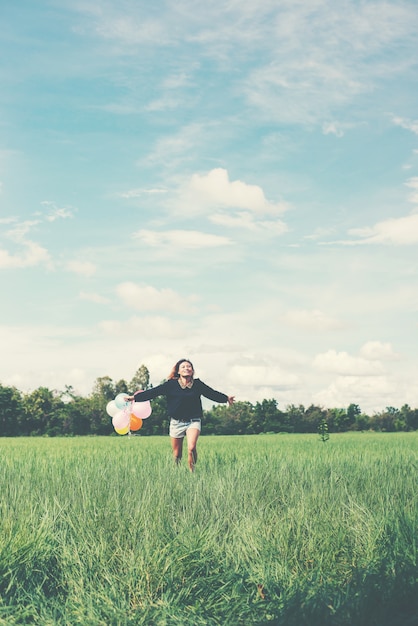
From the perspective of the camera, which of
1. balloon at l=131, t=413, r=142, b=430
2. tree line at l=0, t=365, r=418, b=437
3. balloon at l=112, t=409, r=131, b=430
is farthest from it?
tree line at l=0, t=365, r=418, b=437

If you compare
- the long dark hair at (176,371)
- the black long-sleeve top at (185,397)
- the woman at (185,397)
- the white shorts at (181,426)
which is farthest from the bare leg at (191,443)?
the long dark hair at (176,371)

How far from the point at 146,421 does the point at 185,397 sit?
4980 cm

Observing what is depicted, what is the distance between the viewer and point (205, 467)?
10914 millimetres

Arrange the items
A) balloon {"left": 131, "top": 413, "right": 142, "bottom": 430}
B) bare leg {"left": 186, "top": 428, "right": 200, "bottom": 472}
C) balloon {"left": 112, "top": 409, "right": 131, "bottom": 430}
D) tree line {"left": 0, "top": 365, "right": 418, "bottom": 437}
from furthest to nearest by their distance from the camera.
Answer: tree line {"left": 0, "top": 365, "right": 418, "bottom": 437}
balloon {"left": 131, "top": 413, "right": 142, "bottom": 430}
balloon {"left": 112, "top": 409, "right": 131, "bottom": 430}
bare leg {"left": 186, "top": 428, "right": 200, "bottom": 472}

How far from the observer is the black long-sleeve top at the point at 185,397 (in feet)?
33.1

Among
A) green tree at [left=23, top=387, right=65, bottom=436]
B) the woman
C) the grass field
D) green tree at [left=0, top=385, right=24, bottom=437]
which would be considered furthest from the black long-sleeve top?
green tree at [left=0, top=385, right=24, bottom=437]

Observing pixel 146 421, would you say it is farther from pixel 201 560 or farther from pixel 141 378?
pixel 201 560

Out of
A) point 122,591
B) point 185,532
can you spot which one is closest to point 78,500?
point 185,532

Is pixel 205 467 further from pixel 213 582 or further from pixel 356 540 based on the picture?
pixel 213 582

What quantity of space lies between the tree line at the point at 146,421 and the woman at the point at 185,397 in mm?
48671

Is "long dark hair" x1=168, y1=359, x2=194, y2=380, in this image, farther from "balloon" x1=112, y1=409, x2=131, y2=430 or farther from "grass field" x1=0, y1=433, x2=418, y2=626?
"grass field" x1=0, y1=433, x2=418, y2=626

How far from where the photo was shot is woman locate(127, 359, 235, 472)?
396 inches

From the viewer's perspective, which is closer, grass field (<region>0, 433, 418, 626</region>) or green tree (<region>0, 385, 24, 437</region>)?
grass field (<region>0, 433, 418, 626</region>)

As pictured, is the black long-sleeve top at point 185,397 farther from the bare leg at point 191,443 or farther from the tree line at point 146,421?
the tree line at point 146,421
